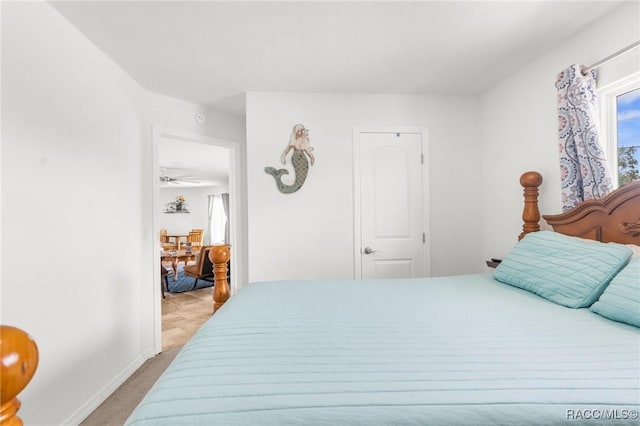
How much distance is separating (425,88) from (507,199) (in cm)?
126

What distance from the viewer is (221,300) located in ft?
5.94

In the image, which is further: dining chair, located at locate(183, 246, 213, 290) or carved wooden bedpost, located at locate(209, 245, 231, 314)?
dining chair, located at locate(183, 246, 213, 290)

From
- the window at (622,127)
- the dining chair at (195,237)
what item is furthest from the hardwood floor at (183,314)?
the dining chair at (195,237)

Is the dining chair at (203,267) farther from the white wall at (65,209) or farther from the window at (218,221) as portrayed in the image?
the window at (218,221)

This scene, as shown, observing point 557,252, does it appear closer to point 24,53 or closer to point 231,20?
point 231,20

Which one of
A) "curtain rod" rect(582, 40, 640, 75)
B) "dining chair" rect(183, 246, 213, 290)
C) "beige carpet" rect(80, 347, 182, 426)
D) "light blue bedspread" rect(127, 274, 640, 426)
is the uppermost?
"curtain rod" rect(582, 40, 640, 75)

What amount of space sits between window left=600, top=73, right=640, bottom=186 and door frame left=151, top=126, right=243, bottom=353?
312 centimetres

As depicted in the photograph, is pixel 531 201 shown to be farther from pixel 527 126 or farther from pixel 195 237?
pixel 195 237

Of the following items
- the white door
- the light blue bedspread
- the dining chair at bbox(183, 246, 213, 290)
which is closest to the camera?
the light blue bedspread

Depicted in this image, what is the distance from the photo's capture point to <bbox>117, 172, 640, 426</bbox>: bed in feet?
2.15

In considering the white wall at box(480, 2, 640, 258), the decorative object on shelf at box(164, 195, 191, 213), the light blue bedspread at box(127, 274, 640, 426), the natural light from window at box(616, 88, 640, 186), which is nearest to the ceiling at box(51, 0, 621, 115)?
the white wall at box(480, 2, 640, 258)

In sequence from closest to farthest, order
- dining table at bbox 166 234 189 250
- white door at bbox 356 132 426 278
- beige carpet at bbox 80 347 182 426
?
beige carpet at bbox 80 347 182 426, white door at bbox 356 132 426 278, dining table at bbox 166 234 189 250

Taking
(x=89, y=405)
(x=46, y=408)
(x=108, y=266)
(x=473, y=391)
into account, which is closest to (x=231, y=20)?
(x=108, y=266)

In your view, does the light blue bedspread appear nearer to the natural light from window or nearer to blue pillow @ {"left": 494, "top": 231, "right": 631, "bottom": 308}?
blue pillow @ {"left": 494, "top": 231, "right": 631, "bottom": 308}
